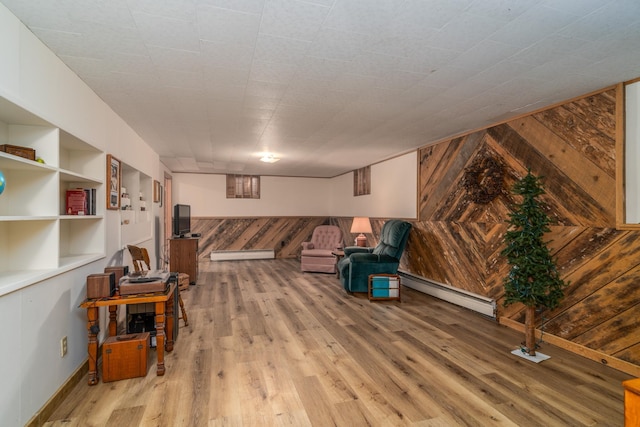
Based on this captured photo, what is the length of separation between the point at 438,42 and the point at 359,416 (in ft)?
7.72

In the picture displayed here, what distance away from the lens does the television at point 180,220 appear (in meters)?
5.65

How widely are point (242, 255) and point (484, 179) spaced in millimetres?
6112

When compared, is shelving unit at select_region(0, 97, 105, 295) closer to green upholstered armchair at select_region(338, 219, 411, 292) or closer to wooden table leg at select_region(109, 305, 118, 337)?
wooden table leg at select_region(109, 305, 118, 337)

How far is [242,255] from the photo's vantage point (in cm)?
802

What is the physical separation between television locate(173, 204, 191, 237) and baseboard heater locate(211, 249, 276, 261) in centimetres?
171

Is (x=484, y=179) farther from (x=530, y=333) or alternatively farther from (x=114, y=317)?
(x=114, y=317)

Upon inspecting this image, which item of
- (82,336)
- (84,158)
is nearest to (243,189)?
(84,158)

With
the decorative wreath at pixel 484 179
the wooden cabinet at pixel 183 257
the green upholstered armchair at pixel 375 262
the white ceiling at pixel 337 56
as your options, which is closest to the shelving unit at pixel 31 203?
the white ceiling at pixel 337 56

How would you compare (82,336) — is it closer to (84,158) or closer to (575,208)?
(84,158)

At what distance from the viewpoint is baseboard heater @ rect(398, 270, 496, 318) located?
3662 millimetres

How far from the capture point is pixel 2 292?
150 centimetres

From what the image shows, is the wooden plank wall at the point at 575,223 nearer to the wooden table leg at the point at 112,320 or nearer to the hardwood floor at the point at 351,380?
the hardwood floor at the point at 351,380

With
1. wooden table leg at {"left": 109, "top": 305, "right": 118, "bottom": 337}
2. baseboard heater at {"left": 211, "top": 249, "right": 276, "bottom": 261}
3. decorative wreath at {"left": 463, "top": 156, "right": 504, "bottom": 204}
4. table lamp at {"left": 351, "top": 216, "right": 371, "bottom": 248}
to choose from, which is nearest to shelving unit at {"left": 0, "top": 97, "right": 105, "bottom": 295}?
wooden table leg at {"left": 109, "top": 305, "right": 118, "bottom": 337}

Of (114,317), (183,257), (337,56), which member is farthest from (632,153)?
(183,257)
